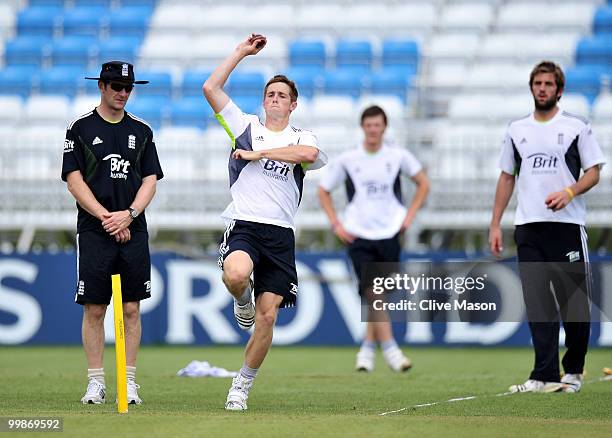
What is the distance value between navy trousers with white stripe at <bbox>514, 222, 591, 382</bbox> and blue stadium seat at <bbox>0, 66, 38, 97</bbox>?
41.1 ft

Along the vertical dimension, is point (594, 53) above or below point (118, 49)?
below

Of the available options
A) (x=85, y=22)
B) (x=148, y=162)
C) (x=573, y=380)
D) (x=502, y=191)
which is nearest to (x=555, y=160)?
(x=502, y=191)

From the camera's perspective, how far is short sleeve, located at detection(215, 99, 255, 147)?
7.09m

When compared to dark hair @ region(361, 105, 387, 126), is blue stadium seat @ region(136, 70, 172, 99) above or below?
above

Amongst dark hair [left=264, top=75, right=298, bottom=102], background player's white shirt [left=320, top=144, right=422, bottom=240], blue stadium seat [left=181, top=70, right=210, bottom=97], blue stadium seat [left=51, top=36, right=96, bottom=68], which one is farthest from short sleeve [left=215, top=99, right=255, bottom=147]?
blue stadium seat [left=51, top=36, right=96, bottom=68]

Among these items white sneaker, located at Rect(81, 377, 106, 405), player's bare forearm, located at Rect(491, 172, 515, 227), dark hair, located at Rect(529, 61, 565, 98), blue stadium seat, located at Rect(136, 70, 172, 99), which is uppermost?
blue stadium seat, located at Rect(136, 70, 172, 99)

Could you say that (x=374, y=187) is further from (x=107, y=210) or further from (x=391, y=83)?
(x=391, y=83)

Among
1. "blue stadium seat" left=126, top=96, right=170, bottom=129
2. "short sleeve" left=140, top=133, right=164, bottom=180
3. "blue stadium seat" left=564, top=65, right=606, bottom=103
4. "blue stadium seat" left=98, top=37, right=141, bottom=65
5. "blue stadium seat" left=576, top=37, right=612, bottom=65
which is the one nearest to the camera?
"short sleeve" left=140, top=133, right=164, bottom=180

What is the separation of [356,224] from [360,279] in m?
0.54

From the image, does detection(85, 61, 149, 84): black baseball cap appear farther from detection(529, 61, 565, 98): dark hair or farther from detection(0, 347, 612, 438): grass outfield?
detection(529, 61, 565, 98): dark hair

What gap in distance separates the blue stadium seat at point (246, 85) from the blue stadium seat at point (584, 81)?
15.8 feet

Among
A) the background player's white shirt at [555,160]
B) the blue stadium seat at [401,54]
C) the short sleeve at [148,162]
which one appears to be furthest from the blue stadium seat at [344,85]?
the short sleeve at [148,162]

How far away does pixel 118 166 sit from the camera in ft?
24.3

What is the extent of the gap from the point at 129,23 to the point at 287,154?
14539 millimetres
